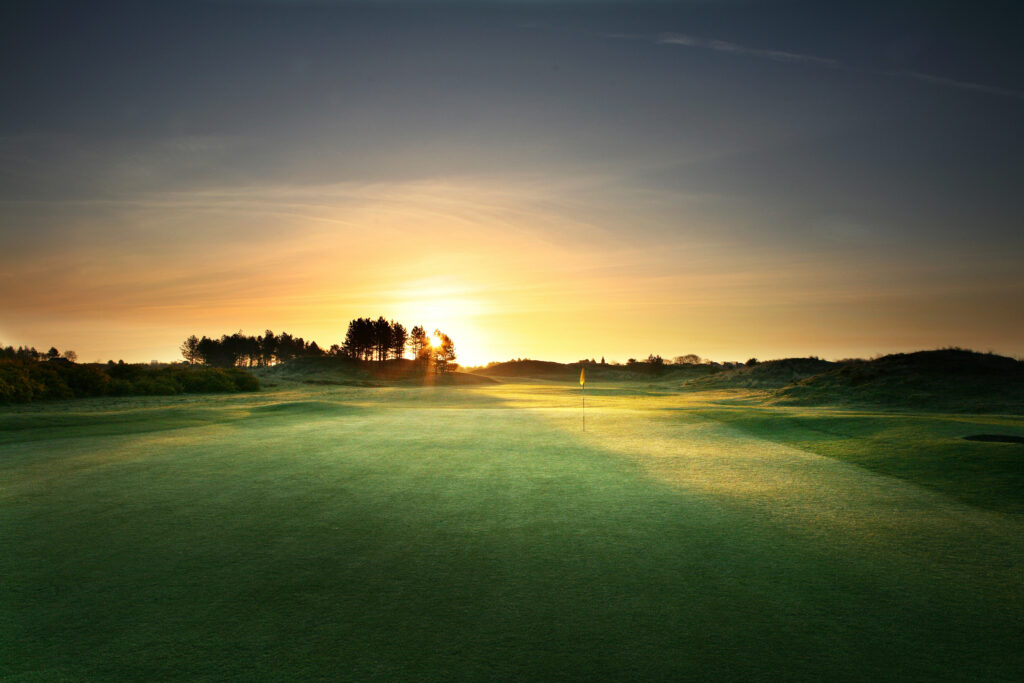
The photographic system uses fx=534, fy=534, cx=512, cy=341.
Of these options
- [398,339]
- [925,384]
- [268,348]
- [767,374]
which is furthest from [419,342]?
[925,384]

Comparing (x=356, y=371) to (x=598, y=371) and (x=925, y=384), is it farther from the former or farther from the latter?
(x=925, y=384)

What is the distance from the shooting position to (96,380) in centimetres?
3328

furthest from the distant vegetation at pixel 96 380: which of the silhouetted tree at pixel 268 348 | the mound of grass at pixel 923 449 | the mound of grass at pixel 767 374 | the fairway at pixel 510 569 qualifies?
the silhouetted tree at pixel 268 348

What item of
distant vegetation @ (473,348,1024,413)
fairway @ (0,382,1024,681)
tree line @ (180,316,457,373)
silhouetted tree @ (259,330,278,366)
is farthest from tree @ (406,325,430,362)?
fairway @ (0,382,1024,681)

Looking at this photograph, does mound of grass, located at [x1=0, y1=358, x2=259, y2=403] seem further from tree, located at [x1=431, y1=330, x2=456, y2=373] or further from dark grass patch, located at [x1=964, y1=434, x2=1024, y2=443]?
tree, located at [x1=431, y1=330, x2=456, y2=373]

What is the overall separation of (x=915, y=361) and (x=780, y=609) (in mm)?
40162

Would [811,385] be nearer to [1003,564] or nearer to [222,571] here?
[1003,564]

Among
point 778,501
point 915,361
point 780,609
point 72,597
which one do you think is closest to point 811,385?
point 915,361

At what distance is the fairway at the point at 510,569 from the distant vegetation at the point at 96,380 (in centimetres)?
2396

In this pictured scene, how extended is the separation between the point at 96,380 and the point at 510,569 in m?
38.5

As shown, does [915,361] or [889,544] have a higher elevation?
[915,361]

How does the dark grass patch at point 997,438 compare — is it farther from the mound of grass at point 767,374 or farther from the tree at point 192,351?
the tree at point 192,351

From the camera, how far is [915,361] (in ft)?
117

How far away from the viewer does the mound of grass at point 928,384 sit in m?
28.4
